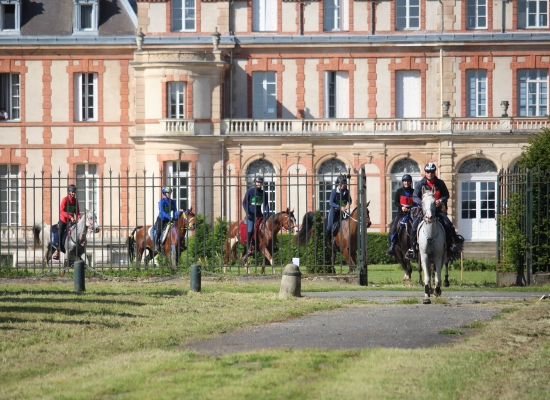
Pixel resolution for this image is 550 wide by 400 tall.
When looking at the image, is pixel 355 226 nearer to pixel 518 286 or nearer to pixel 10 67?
pixel 518 286

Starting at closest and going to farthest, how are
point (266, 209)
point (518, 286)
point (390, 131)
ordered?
point (518, 286)
point (266, 209)
point (390, 131)

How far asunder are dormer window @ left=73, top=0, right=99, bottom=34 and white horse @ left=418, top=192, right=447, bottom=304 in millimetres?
32017

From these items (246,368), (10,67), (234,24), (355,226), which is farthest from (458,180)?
(246,368)

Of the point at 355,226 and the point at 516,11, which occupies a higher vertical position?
the point at 516,11

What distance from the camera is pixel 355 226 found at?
27.0 metres

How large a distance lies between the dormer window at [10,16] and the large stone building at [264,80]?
0.08 meters

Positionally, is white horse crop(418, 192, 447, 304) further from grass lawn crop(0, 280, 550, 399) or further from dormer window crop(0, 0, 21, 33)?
dormer window crop(0, 0, 21, 33)

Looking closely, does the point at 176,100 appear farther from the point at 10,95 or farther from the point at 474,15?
the point at 474,15

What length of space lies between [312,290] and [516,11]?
30.3 m

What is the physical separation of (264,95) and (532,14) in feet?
37.4

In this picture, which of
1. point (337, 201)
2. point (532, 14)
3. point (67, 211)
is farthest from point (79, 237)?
point (532, 14)

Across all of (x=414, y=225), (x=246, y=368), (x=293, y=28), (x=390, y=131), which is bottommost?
(x=246, y=368)

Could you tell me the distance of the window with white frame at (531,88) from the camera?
162 ft

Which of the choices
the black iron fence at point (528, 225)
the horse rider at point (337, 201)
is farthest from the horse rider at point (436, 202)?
the horse rider at point (337, 201)
